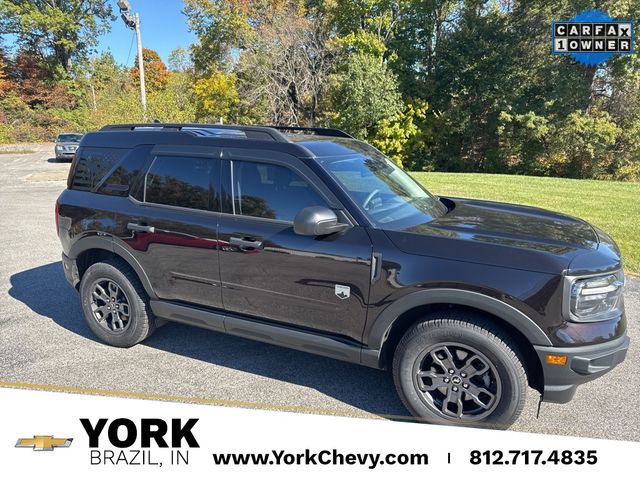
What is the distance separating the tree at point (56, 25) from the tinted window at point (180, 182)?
158 ft

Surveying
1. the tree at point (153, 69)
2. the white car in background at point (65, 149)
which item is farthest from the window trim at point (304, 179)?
the tree at point (153, 69)

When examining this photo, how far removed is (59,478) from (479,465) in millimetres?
2427

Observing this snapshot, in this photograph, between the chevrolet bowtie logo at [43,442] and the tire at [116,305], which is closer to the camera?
the chevrolet bowtie logo at [43,442]

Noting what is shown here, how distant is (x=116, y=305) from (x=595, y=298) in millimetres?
3731

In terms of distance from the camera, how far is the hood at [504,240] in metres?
2.59

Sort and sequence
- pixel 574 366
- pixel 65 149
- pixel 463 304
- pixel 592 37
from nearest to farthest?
pixel 574 366, pixel 463 304, pixel 592 37, pixel 65 149

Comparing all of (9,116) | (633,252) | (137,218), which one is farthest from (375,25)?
(9,116)

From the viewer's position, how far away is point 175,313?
3701 mm

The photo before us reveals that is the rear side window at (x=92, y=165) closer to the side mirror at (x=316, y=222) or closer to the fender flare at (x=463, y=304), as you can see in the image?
the side mirror at (x=316, y=222)

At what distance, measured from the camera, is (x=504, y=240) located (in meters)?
2.78

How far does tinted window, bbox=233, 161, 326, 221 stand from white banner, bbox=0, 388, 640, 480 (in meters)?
1.41

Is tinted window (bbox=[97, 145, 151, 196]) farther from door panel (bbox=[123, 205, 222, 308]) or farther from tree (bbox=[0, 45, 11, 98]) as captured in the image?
tree (bbox=[0, 45, 11, 98])

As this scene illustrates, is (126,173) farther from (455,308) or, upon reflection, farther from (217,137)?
(455,308)

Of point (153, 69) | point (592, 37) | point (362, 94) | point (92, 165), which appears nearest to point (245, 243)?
point (92, 165)
